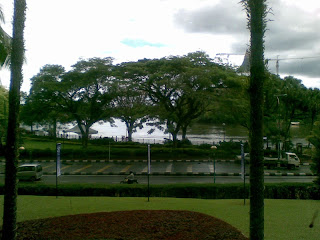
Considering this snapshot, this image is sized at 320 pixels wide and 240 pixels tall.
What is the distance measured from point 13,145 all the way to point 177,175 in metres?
18.0

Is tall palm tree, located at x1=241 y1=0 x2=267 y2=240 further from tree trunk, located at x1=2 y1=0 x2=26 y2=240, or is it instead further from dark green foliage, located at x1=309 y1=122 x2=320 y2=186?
dark green foliage, located at x1=309 y1=122 x2=320 y2=186

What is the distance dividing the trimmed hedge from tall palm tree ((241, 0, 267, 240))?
32.1ft

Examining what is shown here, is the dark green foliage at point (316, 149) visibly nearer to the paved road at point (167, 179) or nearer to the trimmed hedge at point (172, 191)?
the trimmed hedge at point (172, 191)

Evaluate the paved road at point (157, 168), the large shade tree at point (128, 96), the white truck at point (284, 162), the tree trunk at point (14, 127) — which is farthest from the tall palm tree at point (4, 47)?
the large shade tree at point (128, 96)

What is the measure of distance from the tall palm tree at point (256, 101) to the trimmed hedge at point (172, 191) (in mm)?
9775

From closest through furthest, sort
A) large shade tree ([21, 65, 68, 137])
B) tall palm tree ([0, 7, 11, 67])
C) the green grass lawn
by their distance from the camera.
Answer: the green grass lawn < tall palm tree ([0, 7, 11, 67]) < large shade tree ([21, 65, 68, 137])

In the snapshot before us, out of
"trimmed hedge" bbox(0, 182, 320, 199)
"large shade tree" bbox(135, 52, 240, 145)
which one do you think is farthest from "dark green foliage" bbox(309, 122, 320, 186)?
"large shade tree" bbox(135, 52, 240, 145)

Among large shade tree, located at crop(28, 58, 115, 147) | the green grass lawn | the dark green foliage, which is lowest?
the green grass lawn

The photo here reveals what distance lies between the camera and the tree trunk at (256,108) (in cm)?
538

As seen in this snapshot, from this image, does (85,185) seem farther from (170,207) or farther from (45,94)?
(45,94)

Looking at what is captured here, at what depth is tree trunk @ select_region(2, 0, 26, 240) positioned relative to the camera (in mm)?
6449

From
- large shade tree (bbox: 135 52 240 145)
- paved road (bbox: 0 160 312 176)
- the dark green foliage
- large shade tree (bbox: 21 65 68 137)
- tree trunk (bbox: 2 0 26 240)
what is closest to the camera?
tree trunk (bbox: 2 0 26 240)

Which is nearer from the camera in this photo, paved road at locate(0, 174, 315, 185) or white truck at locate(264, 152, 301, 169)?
paved road at locate(0, 174, 315, 185)

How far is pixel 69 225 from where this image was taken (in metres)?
8.08
